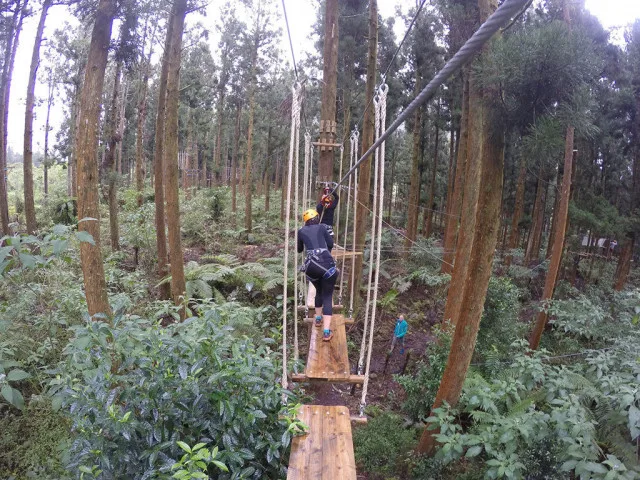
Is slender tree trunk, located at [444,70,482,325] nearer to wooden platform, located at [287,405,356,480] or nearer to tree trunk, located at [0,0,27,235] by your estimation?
wooden platform, located at [287,405,356,480]

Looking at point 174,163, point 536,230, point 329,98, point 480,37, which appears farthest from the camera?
point 536,230

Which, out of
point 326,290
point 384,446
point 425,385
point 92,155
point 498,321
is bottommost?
point 384,446

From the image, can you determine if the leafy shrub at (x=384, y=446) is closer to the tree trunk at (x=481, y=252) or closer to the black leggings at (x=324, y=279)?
the tree trunk at (x=481, y=252)

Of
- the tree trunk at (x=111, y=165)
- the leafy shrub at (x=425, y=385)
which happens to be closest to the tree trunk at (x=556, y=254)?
the leafy shrub at (x=425, y=385)

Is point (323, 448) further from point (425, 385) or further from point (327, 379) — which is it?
point (425, 385)

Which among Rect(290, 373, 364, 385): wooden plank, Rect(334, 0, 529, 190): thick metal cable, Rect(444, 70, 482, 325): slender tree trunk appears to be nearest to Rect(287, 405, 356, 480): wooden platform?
Rect(290, 373, 364, 385): wooden plank

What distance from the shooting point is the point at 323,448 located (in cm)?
271

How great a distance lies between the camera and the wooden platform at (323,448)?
2.47 meters

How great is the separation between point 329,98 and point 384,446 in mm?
5477

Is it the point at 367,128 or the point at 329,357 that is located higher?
the point at 367,128

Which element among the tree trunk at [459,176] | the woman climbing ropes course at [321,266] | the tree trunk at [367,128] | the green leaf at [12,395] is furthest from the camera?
the tree trunk at [459,176]

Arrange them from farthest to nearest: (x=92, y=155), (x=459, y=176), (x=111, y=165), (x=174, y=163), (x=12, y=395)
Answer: (x=111, y=165), (x=459, y=176), (x=174, y=163), (x=92, y=155), (x=12, y=395)

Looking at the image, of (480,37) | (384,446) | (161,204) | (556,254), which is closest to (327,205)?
(384,446)

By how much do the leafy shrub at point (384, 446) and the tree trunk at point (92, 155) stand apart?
370 centimetres
